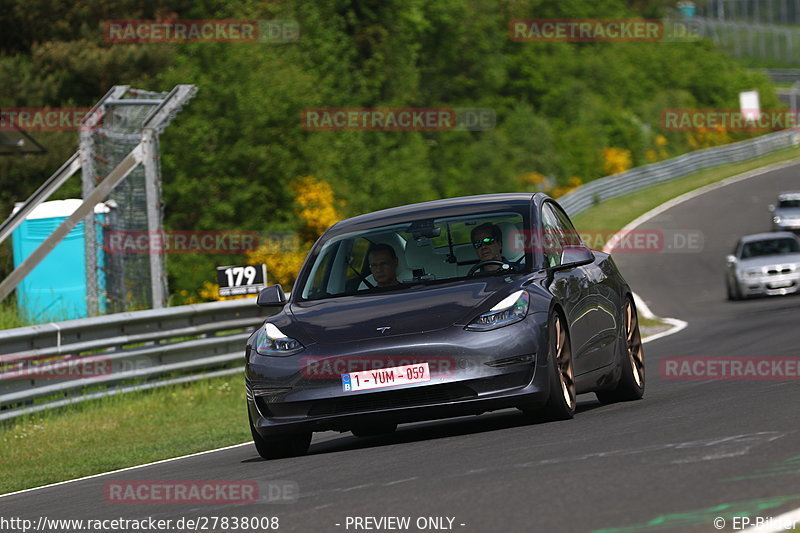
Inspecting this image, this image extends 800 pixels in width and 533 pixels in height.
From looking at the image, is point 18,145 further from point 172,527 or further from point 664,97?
point 664,97

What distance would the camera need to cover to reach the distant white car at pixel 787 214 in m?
46.3

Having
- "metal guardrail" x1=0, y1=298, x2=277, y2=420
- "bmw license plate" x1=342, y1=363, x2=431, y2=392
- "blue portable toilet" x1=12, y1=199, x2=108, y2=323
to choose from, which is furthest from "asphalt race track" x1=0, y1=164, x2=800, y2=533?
"blue portable toilet" x1=12, y1=199, x2=108, y2=323

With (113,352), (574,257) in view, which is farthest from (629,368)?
(113,352)

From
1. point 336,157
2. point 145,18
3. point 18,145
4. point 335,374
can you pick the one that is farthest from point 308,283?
point 145,18

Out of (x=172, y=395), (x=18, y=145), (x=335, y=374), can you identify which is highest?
(x=18, y=145)

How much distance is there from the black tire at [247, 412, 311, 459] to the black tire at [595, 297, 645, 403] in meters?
2.53

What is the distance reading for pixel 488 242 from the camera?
33.7ft

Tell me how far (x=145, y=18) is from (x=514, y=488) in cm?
4863

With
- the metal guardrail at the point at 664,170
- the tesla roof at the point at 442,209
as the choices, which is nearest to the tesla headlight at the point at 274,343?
the tesla roof at the point at 442,209

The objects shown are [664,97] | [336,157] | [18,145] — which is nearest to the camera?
[18,145]

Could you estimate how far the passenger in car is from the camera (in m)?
10.3

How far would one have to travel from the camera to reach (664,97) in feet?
329

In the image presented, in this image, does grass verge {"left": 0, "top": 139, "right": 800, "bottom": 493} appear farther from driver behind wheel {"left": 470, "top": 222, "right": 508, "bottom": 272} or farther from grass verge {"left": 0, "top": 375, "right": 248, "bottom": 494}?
driver behind wheel {"left": 470, "top": 222, "right": 508, "bottom": 272}

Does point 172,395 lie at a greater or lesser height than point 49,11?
lesser
